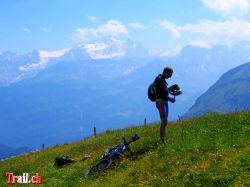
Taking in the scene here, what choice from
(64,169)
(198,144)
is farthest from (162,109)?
(64,169)

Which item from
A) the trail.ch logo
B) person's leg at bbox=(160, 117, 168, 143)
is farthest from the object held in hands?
the trail.ch logo

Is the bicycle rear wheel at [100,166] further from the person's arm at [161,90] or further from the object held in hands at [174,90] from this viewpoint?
the object held in hands at [174,90]

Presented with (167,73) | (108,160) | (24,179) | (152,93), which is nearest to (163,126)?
(152,93)

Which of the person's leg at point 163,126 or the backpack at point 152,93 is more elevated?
the backpack at point 152,93

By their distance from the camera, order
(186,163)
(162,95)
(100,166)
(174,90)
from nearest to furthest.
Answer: (186,163), (162,95), (174,90), (100,166)

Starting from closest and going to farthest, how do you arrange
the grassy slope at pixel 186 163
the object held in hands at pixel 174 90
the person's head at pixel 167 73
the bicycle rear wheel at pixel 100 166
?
the grassy slope at pixel 186 163, the person's head at pixel 167 73, the object held in hands at pixel 174 90, the bicycle rear wheel at pixel 100 166

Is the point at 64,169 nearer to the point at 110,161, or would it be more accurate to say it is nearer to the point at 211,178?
the point at 110,161

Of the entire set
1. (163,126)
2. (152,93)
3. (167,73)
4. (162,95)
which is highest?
(167,73)

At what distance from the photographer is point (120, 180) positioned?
17641 millimetres

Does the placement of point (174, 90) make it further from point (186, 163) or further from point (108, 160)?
point (108, 160)

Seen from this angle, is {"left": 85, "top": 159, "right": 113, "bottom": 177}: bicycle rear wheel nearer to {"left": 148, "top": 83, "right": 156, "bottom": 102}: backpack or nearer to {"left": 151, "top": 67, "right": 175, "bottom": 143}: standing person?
{"left": 151, "top": 67, "right": 175, "bottom": 143}: standing person

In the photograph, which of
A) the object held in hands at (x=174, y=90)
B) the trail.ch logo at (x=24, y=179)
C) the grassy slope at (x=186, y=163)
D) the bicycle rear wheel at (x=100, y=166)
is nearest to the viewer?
the grassy slope at (x=186, y=163)

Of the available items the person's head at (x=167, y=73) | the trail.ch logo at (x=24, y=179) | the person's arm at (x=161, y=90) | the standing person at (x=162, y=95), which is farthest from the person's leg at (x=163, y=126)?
the trail.ch logo at (x=24, y=179)

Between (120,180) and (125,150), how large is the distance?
147 inches
